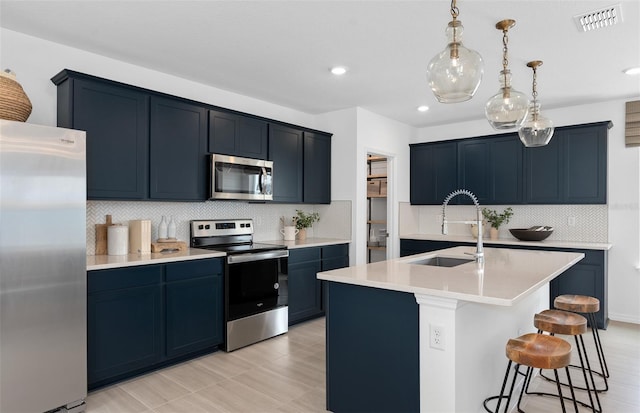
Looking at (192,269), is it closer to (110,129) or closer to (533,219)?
(110,129)

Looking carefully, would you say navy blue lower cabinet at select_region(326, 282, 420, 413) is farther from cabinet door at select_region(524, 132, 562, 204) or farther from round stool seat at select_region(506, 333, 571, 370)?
→ cabinet door at select_region(524, 132, 562, 204)

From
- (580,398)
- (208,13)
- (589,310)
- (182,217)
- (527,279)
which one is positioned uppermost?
(208,13)

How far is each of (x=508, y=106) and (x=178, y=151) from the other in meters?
2.66

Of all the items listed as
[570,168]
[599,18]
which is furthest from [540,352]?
[570,168]

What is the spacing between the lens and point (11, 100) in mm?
2438

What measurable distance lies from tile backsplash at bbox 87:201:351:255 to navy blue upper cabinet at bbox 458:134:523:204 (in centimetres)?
187

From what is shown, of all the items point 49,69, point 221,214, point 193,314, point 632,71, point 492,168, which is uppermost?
point 632,71

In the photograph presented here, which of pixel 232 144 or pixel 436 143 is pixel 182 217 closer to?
pixel 232 144

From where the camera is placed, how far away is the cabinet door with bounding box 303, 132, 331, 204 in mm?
4891

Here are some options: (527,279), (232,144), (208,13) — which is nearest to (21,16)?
(208,13)

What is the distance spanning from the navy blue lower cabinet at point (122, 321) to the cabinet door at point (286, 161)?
1.81 meters

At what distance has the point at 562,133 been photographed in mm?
4754

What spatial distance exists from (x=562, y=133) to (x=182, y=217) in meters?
4.46

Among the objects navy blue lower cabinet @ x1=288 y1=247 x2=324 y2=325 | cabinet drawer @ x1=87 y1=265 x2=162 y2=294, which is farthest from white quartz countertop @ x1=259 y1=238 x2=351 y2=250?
cabinet drawer @ x1=87 y1=265 x2=162 y2=294
